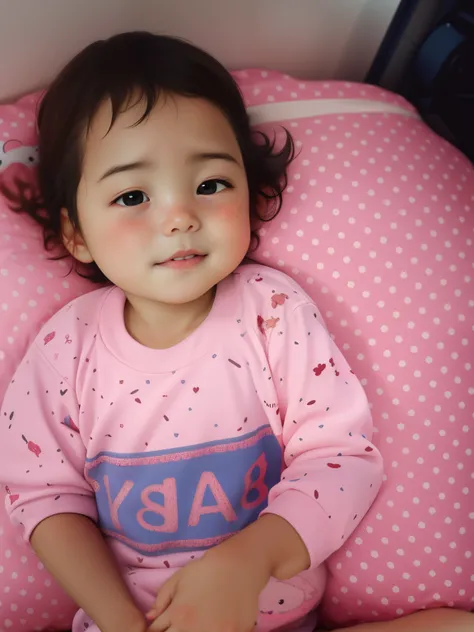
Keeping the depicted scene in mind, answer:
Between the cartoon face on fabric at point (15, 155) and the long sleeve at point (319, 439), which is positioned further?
the cartoon face on fabric at point (15, 155)

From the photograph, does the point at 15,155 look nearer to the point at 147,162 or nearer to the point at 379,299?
the point at 147,162

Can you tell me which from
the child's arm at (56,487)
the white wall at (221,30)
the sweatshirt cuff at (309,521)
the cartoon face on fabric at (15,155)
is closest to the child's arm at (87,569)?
the child's arm at (56,487)

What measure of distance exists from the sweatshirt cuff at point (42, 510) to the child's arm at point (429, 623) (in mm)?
411

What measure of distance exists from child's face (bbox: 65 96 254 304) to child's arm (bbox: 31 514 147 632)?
336mm

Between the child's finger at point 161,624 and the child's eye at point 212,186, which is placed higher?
the child's eye at point 212,186

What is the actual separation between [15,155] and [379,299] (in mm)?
614

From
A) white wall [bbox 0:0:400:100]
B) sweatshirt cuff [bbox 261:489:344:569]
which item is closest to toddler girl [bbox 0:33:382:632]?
sweatshirt cuff [bbox 261:489:344:569]

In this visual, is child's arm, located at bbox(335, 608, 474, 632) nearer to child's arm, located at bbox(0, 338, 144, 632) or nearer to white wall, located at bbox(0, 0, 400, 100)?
child's arm, located at bbox(0, 338, 144, 632)

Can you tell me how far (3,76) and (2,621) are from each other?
85cm

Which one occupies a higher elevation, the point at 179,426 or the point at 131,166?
the point at 131,166

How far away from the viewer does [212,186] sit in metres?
0.97

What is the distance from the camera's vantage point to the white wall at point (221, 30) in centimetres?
114

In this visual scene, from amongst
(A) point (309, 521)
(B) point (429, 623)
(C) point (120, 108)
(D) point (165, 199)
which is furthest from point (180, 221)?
(B) point (429, 623)

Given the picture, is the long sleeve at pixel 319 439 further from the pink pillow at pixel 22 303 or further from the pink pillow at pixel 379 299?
the pink pillow at pixel 22 303
